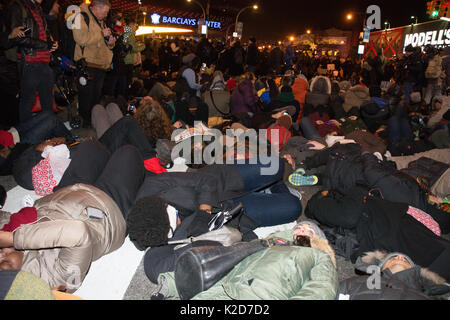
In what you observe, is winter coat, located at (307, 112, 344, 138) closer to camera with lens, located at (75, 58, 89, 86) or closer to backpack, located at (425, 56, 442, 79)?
camera with lens, located at (75, 58, 89, 86)

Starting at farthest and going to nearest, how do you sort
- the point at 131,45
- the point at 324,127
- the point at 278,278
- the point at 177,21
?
the point at 177,21 → the point at 131,45 → the point at 324,127 → the point at 278,278

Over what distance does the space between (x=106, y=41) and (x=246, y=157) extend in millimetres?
3511

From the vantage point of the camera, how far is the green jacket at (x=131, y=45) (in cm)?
667

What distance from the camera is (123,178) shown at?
2.81 meters

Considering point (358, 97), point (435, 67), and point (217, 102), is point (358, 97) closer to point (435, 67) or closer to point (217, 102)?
point (217, 102)

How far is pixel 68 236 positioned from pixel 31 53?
343cm

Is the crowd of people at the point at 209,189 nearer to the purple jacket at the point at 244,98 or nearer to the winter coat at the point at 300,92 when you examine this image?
the purple jacket at the point at 244,98

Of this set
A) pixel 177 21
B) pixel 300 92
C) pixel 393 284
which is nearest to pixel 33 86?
pixel 393 284

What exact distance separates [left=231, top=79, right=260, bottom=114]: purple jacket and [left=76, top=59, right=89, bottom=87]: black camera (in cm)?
282

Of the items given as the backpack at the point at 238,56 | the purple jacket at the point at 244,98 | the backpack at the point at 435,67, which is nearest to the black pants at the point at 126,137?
the purple jacket at the point at 244,98

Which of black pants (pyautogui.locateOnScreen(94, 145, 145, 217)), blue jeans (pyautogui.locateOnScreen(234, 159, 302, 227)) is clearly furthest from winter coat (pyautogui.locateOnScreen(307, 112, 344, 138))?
black pants (pyautogui.locateOnScreen(94, 145, 145, 217))

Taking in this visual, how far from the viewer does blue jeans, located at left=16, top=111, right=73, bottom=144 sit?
400 cm

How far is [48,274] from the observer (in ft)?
6.72
